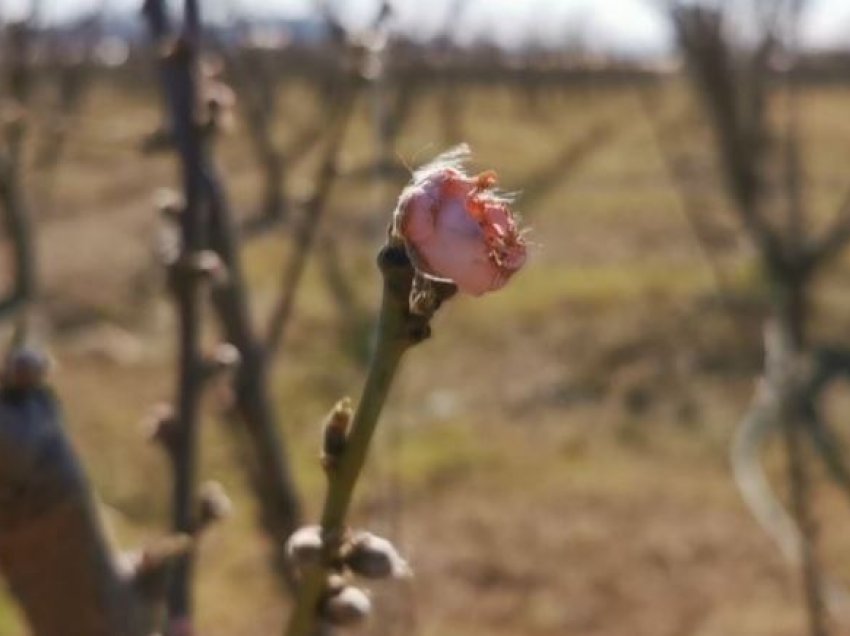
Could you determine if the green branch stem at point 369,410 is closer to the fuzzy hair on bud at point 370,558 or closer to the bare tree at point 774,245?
the fuzzy hair on bud at point 370,558

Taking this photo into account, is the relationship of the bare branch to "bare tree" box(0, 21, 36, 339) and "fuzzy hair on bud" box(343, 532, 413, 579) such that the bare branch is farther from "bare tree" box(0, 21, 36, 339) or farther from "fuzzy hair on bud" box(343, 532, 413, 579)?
"fuzzy hair on bud" box(343, 532, 413, 579)

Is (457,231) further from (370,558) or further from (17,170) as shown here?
(17,170)

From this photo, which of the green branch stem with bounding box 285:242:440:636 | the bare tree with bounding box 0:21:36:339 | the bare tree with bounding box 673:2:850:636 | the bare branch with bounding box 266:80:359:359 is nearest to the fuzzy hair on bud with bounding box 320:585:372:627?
the green branch stem with bounding box 285:242:440:636

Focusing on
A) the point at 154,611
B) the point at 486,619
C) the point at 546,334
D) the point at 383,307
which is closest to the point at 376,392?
the point at 383,307

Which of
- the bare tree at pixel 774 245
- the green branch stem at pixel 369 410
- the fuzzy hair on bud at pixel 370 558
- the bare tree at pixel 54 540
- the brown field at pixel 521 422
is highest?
the green branch stem at pixel 369 410

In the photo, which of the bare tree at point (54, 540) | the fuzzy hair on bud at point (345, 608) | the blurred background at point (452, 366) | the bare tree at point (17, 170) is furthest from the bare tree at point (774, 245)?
the fuzzy hair on bud at point (345, 608)
